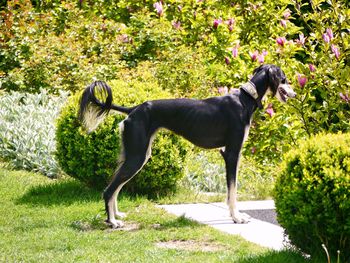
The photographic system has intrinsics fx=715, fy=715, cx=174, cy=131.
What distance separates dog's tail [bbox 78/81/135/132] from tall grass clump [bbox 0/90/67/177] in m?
2.13

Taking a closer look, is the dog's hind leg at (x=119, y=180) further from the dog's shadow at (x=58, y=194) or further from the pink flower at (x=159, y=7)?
the pink flower at (x=159, y=7)

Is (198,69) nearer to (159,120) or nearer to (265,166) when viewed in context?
(265,166)

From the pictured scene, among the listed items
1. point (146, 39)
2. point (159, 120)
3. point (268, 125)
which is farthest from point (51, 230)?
point (146, 39)

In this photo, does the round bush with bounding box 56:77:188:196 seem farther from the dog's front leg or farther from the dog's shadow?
the dog's front leg

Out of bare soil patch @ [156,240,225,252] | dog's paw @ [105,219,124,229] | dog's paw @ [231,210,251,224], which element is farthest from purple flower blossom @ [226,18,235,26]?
bare soil patch @ [156,240,225,252]

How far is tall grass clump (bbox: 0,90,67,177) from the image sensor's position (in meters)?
9.37

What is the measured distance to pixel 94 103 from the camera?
6797 mm

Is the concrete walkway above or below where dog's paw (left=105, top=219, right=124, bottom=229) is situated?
below

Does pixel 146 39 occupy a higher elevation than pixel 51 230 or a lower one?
higher

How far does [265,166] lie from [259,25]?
11.0 ft

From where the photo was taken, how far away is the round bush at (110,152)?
311 inches

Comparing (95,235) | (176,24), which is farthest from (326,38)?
(176,24)

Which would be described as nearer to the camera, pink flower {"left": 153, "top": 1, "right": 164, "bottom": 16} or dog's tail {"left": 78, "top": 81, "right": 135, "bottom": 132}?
dog's tail {"left": 78, "top": 81, "right": 135, "bottom": 132}

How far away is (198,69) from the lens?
1103 cm
